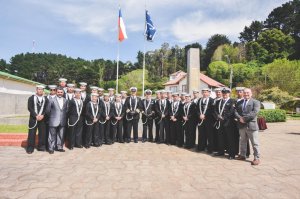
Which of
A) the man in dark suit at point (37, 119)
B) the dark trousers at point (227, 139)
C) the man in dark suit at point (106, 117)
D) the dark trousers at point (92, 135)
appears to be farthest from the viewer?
the man in dark suit at point (106, 117)

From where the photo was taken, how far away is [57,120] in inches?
318

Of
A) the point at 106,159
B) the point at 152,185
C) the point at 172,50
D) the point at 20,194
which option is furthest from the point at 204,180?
the point at 172,50

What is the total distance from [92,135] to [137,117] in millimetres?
1730

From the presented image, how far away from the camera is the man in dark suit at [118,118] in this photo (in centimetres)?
956

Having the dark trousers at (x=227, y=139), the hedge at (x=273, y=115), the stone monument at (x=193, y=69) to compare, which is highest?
the stone monument at (x=193, y=69)

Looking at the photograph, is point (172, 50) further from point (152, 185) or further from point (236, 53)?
point (152, 185)

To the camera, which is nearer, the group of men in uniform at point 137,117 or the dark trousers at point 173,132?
the group of men in uniform at point 137,117

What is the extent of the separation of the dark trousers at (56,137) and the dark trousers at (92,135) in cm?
81

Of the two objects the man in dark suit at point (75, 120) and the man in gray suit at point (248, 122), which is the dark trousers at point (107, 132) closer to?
the man in dark suit at point (75, 120)

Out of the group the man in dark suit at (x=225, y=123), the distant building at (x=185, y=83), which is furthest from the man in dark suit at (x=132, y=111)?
the distant building at (x=185, y=83)

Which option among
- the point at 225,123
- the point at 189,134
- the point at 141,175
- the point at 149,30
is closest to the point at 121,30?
the point at 149,30

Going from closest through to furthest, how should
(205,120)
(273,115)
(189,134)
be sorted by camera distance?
(205,120) < (189,134) < (273,115)

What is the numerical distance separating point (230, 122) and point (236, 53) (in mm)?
64095

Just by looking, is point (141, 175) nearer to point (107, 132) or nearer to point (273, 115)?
point (107, 132)
